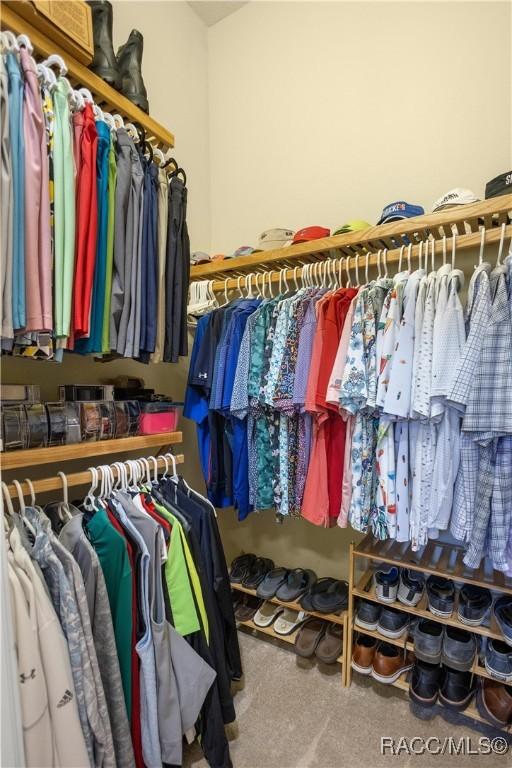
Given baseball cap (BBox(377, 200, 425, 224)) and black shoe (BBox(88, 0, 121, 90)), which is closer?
black shoe (BBox(88, 0, 121, 90))

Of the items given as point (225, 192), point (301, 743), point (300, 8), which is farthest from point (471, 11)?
point (301, 743)

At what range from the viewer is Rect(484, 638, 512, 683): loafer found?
1155mm

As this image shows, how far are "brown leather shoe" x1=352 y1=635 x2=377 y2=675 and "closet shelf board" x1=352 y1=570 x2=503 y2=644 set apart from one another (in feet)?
0.52

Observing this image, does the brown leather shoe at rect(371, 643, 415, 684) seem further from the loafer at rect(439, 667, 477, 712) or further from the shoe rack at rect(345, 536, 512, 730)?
the loafer at rect(439, 667, 477, 712)

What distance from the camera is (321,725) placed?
1.26 meters

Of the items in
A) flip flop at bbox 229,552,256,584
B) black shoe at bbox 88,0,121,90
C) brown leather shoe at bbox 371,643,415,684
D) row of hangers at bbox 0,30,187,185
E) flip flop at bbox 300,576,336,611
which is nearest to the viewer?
row of hangers at bbox 0,30,187,185

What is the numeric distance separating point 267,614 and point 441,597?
80cm

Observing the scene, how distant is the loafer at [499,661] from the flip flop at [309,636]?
24.3 inches

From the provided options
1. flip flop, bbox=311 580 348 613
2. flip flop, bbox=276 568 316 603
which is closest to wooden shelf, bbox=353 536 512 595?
flip flop, bbox=311 580 348 613

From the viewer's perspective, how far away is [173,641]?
3.20 ft

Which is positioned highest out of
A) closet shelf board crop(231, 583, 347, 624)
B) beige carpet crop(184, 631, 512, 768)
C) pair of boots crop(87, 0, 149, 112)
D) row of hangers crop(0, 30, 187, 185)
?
pair of boots crop(87, 0, 149, 112)

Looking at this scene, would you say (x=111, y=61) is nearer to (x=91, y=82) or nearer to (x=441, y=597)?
(x=91, y=82)

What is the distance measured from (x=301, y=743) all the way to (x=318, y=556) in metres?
0.72

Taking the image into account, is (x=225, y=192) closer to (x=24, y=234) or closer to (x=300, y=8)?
(x=300, y=8)
